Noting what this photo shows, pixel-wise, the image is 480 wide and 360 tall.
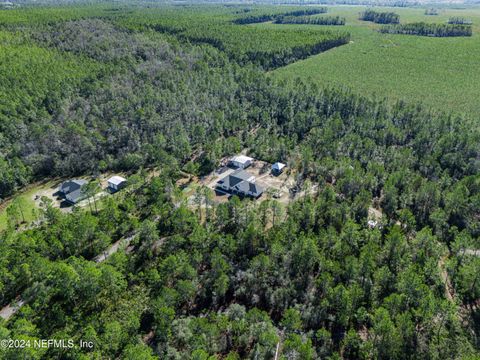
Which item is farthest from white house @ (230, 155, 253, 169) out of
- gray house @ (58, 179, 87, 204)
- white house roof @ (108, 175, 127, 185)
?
gray house @ (58, 179, 87, 204)

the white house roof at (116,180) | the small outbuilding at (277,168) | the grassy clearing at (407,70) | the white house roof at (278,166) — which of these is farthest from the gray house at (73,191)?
the grassy clearing at (407,70)

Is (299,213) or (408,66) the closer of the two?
(299,213)

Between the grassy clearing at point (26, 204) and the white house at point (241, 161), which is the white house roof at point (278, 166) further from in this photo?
the grassy clearing at point (26, 204)

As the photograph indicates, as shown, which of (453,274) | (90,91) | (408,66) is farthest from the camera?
(408,66)

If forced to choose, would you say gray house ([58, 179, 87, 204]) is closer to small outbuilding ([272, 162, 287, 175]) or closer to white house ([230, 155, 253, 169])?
white house ([230, 155, 253, 169])

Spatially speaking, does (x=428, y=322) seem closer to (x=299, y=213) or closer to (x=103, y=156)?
(x=299, y=213)

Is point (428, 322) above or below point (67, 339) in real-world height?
below

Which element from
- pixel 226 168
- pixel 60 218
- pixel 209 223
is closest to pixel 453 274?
pixel 209 223

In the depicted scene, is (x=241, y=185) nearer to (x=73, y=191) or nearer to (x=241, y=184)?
(x=241, y=184)
